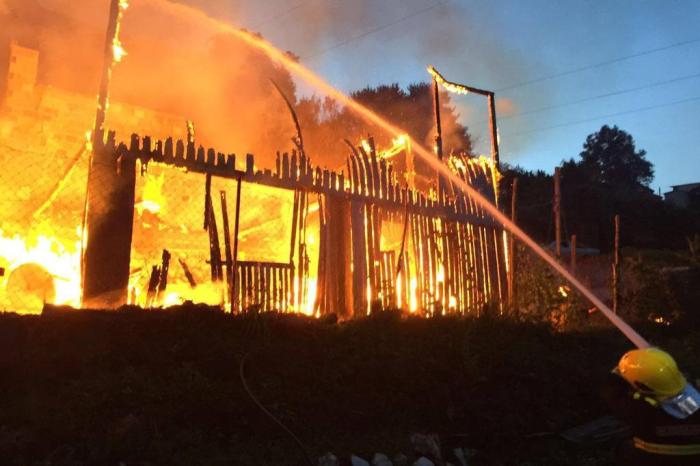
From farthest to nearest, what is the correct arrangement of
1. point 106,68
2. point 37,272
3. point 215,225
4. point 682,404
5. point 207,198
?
point 37,272 < point 215,225 < point 207,198 < point 106,68 < point 682,404

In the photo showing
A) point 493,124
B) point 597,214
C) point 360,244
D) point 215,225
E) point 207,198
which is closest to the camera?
point 207,198

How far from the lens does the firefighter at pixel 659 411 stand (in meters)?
3.58

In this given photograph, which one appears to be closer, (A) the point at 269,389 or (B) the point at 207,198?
(A) the point at 269,389

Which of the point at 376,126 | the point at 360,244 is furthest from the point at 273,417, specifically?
the point at 376,126

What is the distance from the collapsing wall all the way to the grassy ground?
40.5 inches

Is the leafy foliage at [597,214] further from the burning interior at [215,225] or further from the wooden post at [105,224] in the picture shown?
the wooden post at [105,224]

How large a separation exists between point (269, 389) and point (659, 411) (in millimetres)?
3344

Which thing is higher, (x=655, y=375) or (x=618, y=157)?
(x=618, y=157)

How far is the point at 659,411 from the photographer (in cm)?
370

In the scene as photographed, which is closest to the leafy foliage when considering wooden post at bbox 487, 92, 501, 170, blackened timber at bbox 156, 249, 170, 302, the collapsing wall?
wooden post at bbox 487, 92, 501, 170

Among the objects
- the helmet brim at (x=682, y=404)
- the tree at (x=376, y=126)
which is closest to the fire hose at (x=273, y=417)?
the helmet brim at (x=682, y=404)

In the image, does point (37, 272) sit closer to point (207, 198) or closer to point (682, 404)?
point (207, 198)

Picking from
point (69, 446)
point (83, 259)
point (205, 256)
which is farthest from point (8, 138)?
point (69, 446)

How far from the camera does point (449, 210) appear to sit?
9.62 m
